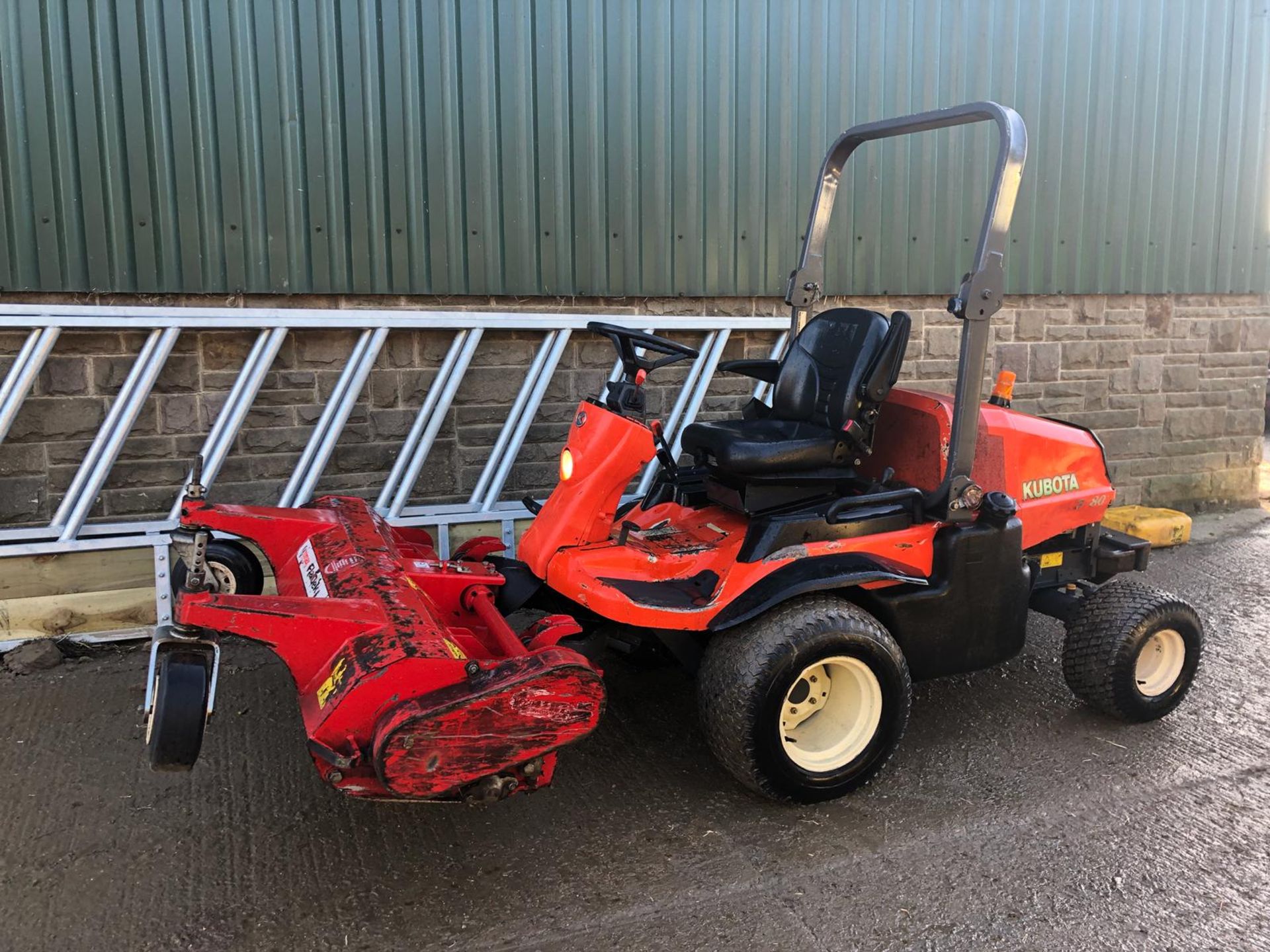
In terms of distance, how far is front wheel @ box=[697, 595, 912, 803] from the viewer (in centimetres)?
301

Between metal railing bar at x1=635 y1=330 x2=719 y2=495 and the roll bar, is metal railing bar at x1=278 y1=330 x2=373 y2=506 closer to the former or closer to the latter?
metal railing bar at x1=635 y1=330 x2=719 y2=495

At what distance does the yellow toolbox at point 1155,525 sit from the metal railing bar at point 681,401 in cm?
301

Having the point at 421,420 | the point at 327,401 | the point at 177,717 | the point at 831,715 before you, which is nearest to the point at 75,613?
the point at 327,401

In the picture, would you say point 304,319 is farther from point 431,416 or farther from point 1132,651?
point 1132,651

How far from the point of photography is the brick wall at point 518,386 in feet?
15.1

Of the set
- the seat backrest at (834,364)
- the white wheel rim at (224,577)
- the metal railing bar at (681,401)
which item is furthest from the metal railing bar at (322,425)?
the seat backrest at (834,364)

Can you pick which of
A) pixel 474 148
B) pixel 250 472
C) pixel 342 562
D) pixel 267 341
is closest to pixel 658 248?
pixel 474 148

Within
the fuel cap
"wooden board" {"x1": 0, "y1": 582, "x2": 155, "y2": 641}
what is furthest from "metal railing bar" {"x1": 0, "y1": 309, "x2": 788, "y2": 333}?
the fuel cap

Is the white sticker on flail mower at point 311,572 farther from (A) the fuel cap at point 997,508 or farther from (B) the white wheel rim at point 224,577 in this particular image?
(A) the fuel cap at point 997,508

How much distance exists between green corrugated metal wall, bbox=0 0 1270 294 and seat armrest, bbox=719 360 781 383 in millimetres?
1284

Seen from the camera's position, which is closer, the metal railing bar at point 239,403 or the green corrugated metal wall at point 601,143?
the green corrugated metal wall at point 601,143

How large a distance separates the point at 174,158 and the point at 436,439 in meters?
1.87

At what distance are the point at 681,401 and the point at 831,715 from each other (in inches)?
104

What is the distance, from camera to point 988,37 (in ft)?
20.1
